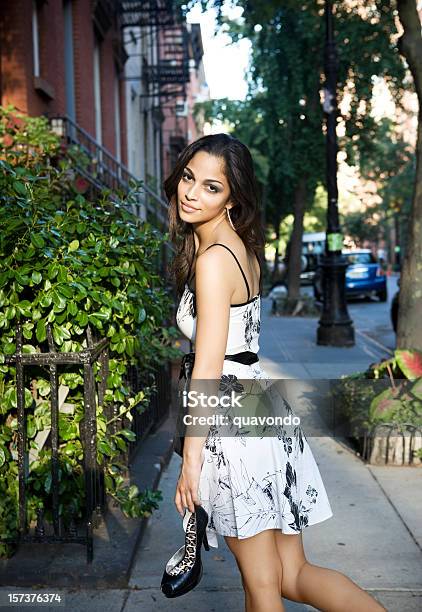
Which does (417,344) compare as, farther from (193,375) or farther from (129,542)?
(193,375)

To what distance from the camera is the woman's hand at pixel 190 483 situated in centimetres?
240

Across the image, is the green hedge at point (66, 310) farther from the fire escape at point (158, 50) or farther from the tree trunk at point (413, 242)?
the fire escape at point (158, 50)

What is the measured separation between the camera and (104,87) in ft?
55.5

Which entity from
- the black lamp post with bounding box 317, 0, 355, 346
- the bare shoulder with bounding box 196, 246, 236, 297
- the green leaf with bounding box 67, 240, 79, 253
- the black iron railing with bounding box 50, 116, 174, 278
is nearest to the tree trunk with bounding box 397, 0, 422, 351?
the black iron railing with bounding box 50, 116, 174, 278

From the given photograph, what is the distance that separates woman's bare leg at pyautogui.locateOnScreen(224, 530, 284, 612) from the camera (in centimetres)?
245

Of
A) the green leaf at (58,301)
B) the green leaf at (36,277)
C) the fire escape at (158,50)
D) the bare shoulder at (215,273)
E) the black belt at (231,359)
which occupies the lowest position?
the black belt at (231,359)

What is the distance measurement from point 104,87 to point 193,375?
50.8 feet

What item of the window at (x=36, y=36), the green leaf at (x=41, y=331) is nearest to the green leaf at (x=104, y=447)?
the green leaf at (x=41, y=331)

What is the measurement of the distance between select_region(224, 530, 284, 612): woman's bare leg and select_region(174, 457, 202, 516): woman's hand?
0.20 metres

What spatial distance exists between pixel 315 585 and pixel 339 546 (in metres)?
1.76

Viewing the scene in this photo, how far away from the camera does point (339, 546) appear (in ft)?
13.8

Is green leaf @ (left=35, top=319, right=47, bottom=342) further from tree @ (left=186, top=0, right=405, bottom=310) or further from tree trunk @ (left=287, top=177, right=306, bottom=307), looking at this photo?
tree trunk @ (left=287, top=177, right=306, bottom=307)

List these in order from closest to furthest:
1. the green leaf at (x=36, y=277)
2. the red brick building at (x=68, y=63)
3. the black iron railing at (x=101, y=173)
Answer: the green leaf at (x=36, y=277) → the black iron railing at (x=101, y=173) → the red brick building at (x=68, y=63)

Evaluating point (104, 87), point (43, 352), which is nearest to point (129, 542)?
point (43, 352)
